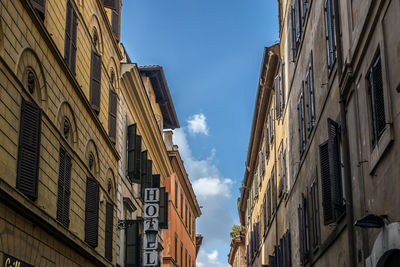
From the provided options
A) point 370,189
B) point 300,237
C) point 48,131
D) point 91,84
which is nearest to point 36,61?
point 48,131

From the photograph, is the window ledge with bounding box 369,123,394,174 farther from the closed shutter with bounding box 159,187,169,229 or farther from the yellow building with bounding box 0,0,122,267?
the closed shutter with bounding box 159,187,169,229

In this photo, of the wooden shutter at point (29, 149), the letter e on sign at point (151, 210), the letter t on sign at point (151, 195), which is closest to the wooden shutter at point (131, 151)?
the letter e on sign at point (151, 210)

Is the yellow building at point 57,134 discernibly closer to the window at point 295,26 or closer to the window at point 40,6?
the window at point 40,6

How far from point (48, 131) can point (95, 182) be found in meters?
5.03

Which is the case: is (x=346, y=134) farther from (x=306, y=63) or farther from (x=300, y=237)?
(x=300, y=237)

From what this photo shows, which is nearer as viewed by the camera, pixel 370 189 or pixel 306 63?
pixel 370 189

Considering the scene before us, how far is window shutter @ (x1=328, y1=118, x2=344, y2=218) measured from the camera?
15.5 meters

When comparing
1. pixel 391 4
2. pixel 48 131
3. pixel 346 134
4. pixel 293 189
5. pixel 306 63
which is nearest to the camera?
pixel 391 4

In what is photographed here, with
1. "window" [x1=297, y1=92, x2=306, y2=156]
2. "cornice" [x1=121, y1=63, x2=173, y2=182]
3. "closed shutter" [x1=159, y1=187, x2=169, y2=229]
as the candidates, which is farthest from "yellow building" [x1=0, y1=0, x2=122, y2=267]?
"closed shutter" [x1=159, y1=187, x2=169, y2=229]

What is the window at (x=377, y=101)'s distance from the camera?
37.2 feet

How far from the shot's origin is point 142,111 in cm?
3206

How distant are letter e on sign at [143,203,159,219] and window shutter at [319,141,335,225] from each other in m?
14.5

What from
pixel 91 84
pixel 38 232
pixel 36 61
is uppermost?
pixel 91 84

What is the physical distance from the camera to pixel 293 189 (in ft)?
80.9
